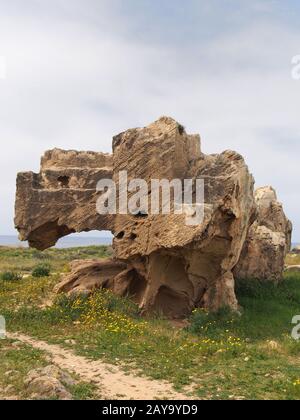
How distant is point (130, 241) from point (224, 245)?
324 centimetres

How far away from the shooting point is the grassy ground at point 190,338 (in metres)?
10.7

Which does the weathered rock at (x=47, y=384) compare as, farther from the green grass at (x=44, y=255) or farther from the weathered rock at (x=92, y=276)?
the green grass at (x=44, y=255)

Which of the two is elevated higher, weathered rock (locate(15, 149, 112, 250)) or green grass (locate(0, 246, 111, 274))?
weathered rock (locate(15, 149, 112, 250))

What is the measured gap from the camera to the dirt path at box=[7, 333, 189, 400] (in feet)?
32.6

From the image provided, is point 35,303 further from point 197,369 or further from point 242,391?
point 242,391

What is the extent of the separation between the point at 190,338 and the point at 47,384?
21.6 feet

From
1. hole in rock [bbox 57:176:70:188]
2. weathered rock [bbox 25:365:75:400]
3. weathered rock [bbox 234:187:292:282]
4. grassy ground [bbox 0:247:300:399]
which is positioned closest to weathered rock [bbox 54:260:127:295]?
grassy ground [bbox 0:247:300:399]

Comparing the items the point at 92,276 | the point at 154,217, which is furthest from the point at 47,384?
the point at 92,276

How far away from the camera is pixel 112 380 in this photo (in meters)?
10.8

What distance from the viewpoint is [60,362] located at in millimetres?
12141

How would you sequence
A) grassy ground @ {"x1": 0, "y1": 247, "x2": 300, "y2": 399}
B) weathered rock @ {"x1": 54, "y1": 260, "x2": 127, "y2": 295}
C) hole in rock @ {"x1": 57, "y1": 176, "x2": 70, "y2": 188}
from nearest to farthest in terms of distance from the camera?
grassy ground @ {"x1": 0, "y1": 247, "x2": 300, "y2": 399} → hole in rock @ {"x1": 57, "y1": 176, "x2": 70, "y2": 188} → weathered rock @ {"x1": 54, "y1": 260, "x2": 127, "y2": 295}

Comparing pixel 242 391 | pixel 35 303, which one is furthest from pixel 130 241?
pixel 242 391

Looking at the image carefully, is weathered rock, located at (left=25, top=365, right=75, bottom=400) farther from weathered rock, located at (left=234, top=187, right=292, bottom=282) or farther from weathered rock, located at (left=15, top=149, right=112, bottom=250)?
weathered rock, located at (left=234, top=187, right=292, bottom=282)

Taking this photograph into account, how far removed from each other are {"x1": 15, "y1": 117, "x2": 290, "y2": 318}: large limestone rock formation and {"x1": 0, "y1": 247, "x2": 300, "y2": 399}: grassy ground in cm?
133
